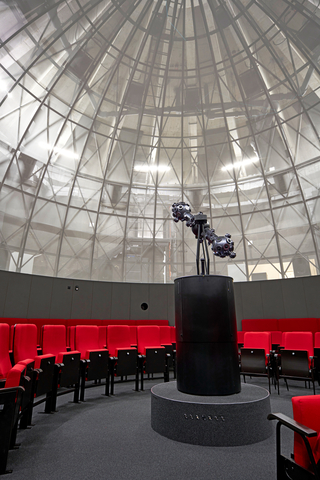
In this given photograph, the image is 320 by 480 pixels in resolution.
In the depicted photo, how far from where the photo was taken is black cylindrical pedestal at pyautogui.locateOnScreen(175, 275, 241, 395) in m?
4.33

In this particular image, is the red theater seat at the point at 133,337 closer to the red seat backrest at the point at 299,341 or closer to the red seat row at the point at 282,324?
the red seat backrest at the point at 299,341

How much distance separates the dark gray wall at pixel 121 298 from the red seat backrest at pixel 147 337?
529cm

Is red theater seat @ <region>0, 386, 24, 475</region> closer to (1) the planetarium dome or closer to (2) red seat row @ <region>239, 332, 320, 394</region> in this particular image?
(2) red seat row @ <region>239, 332, 320, 394</region>

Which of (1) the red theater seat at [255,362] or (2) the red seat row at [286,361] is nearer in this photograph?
(2) the red seat row at [286,361]

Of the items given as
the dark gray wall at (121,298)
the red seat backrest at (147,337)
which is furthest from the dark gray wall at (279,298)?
the red seat backrest at (147,337)

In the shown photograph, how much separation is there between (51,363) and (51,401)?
849mm

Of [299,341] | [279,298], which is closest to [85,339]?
[299,341]

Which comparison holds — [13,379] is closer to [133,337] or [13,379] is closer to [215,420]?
[215,420]

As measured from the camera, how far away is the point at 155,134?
49.3ft

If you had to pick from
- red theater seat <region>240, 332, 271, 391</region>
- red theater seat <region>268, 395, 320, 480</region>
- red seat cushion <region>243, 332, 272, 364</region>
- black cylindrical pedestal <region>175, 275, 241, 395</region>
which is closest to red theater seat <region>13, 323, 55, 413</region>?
black cylindrical pedestal <region>175, 275, 241, 395</region>

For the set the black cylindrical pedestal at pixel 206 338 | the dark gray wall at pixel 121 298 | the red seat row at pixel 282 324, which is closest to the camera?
the black cylindrical pedestal at pixel 206 338

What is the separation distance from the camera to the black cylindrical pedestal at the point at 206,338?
4332 millimetres

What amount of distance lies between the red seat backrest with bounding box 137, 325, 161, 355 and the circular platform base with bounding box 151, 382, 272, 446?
15.1ft

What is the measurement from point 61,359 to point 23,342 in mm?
1256
